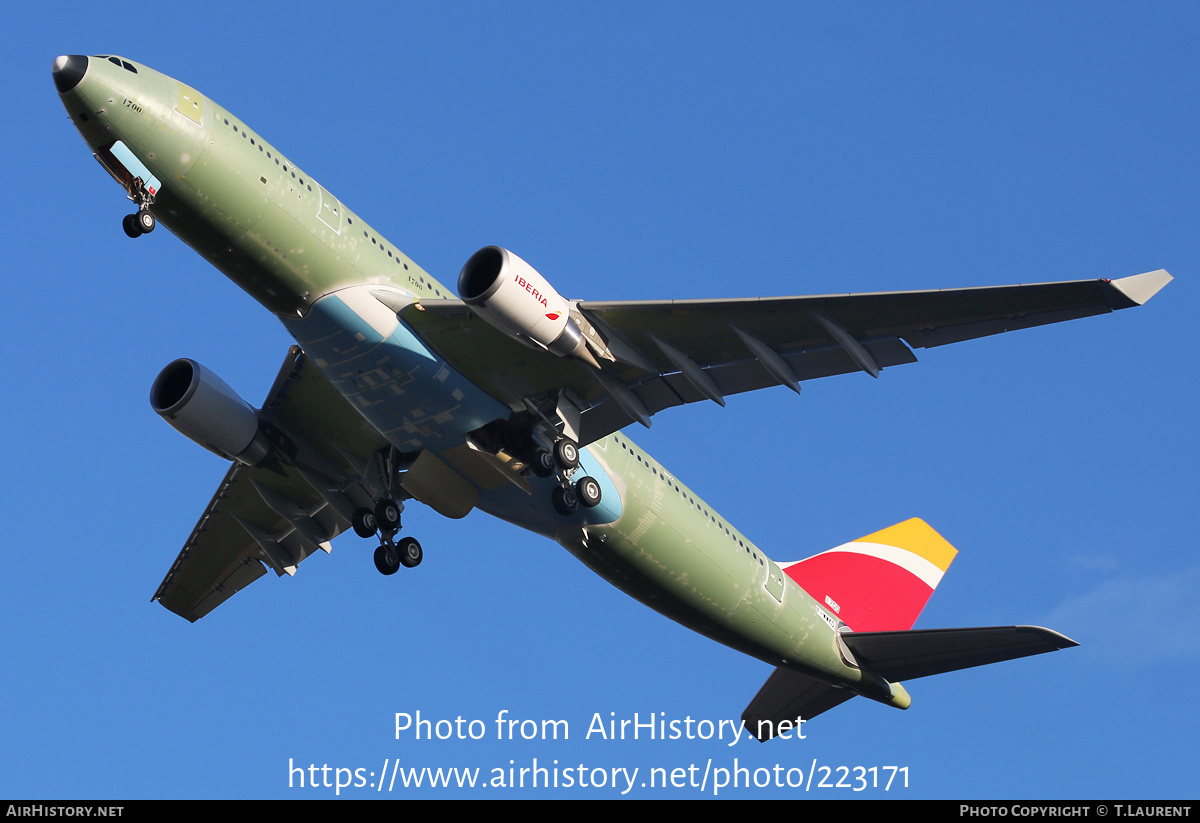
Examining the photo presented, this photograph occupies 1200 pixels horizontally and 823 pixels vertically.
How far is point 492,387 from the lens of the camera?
25.3 metres

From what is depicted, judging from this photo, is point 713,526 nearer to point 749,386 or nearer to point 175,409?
point 749,386

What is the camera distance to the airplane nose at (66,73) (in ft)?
70.1

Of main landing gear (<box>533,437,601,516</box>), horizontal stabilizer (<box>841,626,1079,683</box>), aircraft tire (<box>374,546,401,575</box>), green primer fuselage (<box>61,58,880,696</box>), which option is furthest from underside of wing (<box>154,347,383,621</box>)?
horizontal stabilizer (<box>841,626,1079,683</box>)

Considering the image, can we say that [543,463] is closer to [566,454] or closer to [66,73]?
[566,454]

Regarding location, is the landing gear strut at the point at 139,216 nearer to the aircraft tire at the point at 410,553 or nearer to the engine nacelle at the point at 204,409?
the engine nacelle at the point at 204,409

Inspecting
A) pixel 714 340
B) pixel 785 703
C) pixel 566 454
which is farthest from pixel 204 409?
pixel 785 703

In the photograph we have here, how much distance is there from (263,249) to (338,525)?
386 inches

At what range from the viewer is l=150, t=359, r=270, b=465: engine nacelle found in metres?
27.0

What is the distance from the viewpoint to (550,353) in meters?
24.2

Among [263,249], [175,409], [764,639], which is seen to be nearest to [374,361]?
[263,249]

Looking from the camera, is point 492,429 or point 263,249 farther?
point 492,429

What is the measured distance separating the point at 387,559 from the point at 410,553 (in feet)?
1.71

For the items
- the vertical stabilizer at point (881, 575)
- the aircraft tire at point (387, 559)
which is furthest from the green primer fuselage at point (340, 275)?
the aircraft tire at point (387, 559)

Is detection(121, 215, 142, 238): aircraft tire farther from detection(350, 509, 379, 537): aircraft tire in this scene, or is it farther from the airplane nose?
detection(350, 509, 379, 537): aircraft tire
